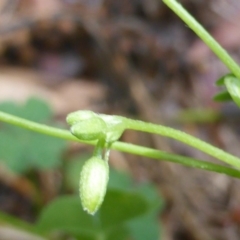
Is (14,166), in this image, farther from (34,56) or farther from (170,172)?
(34,56)

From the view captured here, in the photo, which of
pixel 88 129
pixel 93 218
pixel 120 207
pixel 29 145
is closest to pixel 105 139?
pixel 88 129

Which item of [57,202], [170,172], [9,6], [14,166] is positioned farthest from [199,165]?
[9,6]

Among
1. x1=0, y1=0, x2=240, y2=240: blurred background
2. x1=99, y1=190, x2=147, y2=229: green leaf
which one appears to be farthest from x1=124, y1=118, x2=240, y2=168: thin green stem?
x1=0, y1=0, x2=240, y2=240: blurred background

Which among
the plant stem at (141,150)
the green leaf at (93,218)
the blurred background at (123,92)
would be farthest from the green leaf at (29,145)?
the plant stem at (141,150)

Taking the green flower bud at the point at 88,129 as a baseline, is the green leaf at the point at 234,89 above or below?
above

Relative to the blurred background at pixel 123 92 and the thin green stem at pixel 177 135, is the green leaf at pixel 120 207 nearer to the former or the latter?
the blurred background at pixel 123 92

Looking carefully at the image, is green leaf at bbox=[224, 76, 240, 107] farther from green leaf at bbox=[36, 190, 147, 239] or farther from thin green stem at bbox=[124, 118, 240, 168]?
green leaf at bbox=[36, 190, 147, 239]
